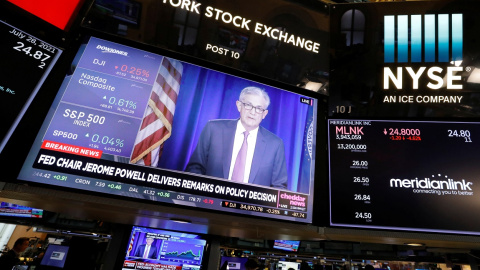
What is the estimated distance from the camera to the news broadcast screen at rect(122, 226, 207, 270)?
165 inches

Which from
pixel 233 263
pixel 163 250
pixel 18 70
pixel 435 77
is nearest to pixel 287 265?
pixel 233 263

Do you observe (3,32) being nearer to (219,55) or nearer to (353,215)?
(219,55)

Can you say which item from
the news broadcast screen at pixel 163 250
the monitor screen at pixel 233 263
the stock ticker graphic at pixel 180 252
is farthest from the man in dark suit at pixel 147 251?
the monitor screen at pixel 233 263

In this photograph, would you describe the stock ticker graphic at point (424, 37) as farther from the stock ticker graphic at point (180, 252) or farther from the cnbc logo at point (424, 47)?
the stock ticker graphic at point (180, 252)

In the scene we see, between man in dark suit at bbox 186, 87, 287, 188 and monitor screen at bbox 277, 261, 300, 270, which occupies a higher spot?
man in dark suit at bbox 186, 87, 287, 188

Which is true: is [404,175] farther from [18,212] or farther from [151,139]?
[18,212]

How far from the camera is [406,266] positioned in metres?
6.34

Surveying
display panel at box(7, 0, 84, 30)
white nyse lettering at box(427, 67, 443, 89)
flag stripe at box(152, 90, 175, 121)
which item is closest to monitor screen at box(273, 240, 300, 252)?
white nyse lettering at box(427, 67, 443, 89)

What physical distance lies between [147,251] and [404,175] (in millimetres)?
3290

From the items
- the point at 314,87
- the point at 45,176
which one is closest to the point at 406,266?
the point at 314,87

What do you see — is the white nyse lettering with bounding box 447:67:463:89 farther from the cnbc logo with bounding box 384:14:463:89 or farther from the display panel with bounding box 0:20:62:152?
the display panel with bounding box 0:20:62:152

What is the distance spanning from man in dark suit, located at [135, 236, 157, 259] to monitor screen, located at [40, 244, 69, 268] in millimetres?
1254

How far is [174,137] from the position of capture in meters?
3.19

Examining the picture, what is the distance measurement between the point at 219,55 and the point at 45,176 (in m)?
2.17
